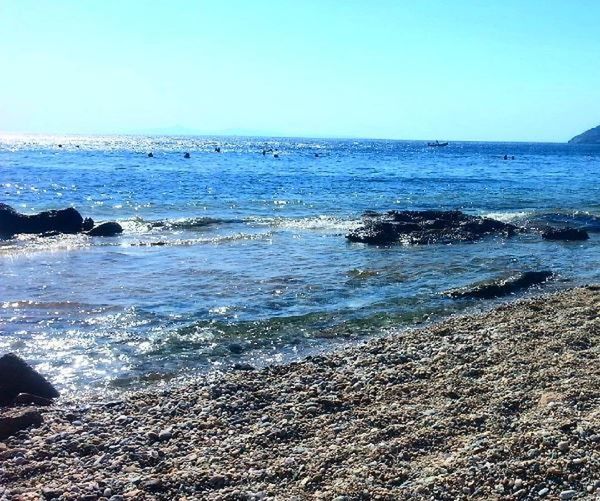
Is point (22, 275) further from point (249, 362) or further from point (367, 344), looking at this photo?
point (367, 344)

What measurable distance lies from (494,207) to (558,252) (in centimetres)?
1844

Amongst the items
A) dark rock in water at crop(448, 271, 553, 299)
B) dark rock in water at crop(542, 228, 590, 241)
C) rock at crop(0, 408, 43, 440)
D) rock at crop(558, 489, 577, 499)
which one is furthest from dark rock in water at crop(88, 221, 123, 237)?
rock at crop(558, 489, 577, 499)

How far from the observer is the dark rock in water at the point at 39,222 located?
29281 millimetres

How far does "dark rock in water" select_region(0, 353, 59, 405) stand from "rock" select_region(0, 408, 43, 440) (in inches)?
35.4

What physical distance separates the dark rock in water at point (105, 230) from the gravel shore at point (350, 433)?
19.9 meters

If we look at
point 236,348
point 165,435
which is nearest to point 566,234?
point 236,348

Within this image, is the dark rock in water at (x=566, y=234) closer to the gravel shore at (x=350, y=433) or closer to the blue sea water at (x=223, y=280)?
the blue sea water at (x=223, y=280)

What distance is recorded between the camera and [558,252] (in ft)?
82.6

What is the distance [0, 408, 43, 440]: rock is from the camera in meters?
9.03

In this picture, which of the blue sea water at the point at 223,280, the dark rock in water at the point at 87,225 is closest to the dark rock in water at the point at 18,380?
the blue sea water at the point at 223,280

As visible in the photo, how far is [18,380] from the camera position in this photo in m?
10.5

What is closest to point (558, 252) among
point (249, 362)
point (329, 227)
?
point (329, 227)

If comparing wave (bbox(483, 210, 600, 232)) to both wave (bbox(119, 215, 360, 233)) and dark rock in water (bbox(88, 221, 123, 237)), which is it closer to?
wave (bbox(119, 215, 360, 233))

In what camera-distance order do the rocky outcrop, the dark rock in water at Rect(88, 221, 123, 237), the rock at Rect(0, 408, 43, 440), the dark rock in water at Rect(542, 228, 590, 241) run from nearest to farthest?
the rock at Rect(0, 408, 43, 440) < the dark rock in water at Rect(542, 228, 590, 241) < the rocky outcrop < the dark rock in water at Rect(88, 221, 123, 237)
